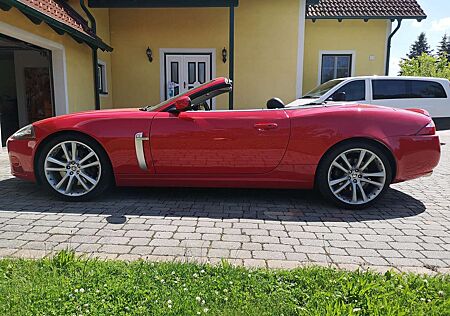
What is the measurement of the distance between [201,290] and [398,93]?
7.95m

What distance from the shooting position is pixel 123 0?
29.9ft

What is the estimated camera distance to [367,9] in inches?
466

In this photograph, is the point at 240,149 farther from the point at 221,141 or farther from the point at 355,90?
the point at 355,90

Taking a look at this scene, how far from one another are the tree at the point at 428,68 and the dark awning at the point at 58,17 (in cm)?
1835

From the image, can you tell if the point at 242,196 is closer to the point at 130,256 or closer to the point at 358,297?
the point at 130,256

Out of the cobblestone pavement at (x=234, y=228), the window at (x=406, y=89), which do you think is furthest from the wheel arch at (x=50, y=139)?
the window at (x=406, y=89)

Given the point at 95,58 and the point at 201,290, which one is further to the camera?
the point at 95,58

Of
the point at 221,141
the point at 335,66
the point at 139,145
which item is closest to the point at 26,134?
the point at 139,145

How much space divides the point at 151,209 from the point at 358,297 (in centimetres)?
225

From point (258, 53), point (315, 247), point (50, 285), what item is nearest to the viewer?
point (50, 285)

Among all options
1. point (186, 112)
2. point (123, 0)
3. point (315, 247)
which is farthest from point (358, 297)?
point (123, 0)

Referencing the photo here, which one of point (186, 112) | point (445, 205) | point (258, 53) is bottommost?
point (445, 205)

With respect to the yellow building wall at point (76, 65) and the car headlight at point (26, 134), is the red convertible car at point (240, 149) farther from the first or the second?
the yellow building wall at point (76, 65)

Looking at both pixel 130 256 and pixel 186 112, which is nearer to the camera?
pixel 130 256
